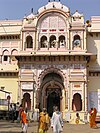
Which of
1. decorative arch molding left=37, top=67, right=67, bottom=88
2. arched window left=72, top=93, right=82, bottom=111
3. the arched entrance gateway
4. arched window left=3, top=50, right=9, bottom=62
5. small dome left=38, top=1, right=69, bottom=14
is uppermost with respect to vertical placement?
small dome left=38, top=1, right=69, bottom=14

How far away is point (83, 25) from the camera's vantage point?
25844mm

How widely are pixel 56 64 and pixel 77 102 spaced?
3792mm

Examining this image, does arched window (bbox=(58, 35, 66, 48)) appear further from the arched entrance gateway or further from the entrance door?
the entrance door

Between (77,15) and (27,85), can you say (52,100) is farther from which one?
(77,15)

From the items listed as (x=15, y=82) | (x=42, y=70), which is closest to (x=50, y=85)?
(x=42, y=70)

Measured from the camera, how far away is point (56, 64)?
25422 mm

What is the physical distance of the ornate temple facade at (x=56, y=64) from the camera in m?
25.0

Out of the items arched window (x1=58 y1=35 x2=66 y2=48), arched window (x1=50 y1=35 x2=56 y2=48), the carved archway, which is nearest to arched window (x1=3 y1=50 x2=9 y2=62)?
the carved archway

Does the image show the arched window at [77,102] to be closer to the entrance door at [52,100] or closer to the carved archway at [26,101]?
the entrance door at [52,100]

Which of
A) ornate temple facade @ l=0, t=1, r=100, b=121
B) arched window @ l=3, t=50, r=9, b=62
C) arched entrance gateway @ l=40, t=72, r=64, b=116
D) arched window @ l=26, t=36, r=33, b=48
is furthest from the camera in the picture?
arched window @ l=3, t=50, r=9, b=62

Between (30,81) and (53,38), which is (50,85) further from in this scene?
(53,38)

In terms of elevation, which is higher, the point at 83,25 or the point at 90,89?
the point at 83,25

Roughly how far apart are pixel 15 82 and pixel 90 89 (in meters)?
6.99

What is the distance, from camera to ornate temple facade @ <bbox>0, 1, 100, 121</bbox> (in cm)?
2495
